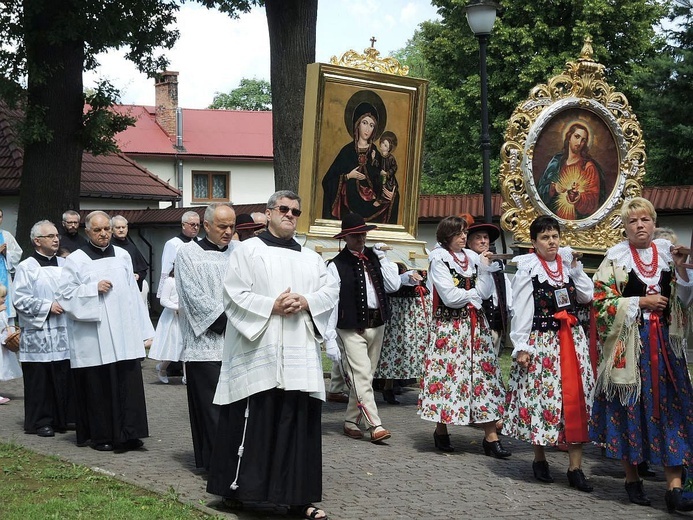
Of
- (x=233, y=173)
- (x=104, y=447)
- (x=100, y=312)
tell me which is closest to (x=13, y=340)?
(x=100, y=312)

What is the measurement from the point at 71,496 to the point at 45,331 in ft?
12.7

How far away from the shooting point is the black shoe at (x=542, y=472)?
8273mm

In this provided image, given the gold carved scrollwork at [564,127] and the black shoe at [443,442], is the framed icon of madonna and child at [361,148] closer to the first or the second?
the gold carved scrollwork at [564,127]

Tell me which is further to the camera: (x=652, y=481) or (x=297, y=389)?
(x=652, y=481)

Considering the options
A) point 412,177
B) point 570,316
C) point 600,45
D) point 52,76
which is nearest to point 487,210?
point 412,177

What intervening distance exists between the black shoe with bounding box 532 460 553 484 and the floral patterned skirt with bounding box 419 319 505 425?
100cm

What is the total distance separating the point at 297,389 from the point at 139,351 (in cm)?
291

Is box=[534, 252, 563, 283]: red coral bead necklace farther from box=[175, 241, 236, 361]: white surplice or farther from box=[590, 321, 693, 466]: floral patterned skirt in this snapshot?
box=[175, 241, 236, 361]: white surplice

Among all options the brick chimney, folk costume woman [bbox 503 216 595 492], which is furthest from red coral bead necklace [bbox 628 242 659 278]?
the brick chimney

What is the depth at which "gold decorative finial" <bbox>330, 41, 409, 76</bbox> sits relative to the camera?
11.8 metres

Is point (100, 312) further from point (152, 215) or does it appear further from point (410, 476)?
point (152, 215)

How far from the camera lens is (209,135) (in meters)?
50.6

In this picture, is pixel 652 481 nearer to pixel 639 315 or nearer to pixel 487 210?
pixel 639 315

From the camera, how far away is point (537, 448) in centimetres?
825
